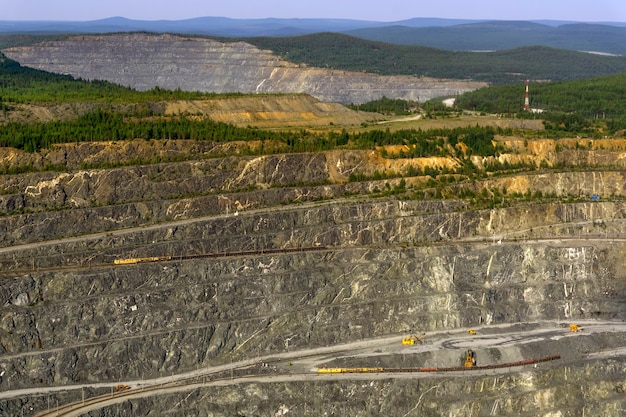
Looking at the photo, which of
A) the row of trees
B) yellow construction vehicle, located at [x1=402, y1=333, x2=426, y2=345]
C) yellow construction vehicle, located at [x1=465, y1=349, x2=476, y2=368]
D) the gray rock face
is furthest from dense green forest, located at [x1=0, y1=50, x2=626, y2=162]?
yellow construction vehicle, located at [x1=465, y1=349, x2=476, y2=368]

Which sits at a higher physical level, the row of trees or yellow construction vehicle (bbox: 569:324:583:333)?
the row of trees

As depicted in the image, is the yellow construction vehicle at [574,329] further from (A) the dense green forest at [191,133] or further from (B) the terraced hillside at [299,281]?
(A) the dense green forest at [191,133]

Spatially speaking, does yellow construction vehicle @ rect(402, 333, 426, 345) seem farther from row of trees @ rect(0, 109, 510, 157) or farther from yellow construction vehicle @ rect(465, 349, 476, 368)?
row of trees @ rect(0, 109, 510, 157)

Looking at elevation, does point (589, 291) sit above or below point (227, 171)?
below

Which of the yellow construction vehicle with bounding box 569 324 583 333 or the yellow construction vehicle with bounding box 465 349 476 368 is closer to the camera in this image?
the yellow construction vehicle with bounding box 465 349 476 368

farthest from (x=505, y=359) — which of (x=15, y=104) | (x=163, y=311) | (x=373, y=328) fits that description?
(x=15, y=104)

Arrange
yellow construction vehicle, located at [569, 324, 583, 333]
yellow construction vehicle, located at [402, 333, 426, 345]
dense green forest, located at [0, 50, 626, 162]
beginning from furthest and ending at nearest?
dense green forest, located at [0, 50, 626, 162] → yellow construction vehicle, located at [569, 324, 583, 333] → yellow construction vehicle, located at [402, 333, 426, 345]

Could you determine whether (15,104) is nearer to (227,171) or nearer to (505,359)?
(227,171)
